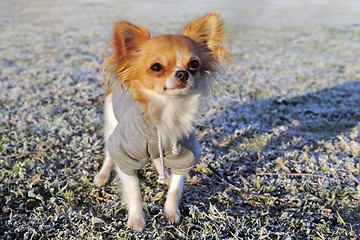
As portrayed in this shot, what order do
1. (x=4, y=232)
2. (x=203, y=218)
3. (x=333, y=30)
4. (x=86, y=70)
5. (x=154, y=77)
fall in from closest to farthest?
1. (x=154, y=77)
2. (x=4, y=232)
3. (x=203, y=218)
4. (x=86, y=70)
5. (x=333, y=30)

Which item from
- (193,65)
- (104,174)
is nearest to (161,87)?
(193,65)

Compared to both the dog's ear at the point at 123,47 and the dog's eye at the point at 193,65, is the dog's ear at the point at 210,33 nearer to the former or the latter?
the dog's eye at the point at 193,65

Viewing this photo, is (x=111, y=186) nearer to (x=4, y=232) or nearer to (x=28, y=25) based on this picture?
(x=4, y=232)

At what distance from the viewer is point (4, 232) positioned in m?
3.02

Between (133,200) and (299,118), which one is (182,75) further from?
(299,118)

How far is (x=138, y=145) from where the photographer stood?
2.84m

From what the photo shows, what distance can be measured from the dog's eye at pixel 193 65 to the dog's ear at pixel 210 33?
314 mm

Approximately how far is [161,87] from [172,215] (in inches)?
58.6

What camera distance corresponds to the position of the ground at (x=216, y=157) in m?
3.17

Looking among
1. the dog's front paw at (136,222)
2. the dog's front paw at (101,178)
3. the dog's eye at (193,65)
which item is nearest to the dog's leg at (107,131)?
the dog's front paw at (101,178)

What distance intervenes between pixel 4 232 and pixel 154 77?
227cm

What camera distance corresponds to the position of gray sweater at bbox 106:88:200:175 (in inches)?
111

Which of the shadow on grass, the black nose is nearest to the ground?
the shadow on grass

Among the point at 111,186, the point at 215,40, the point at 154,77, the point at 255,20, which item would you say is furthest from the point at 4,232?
the point at 255,20
